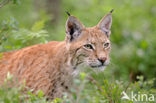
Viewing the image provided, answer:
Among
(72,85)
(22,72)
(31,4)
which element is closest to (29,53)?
(22,72)

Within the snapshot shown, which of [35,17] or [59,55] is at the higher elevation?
[35,17]

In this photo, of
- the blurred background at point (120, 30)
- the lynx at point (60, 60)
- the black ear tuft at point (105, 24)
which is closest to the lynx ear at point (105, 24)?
the black ear tuft at point (105, 24)

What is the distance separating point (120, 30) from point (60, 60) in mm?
5309

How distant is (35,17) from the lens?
36.8 ft

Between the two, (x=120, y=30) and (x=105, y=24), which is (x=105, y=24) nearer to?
(x=105, y=24)

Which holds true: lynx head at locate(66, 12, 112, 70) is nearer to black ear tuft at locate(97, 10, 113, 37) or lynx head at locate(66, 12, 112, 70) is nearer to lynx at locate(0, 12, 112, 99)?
lynx at locate(0, 12, 112, 99)

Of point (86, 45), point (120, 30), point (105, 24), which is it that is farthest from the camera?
point (120, 30)

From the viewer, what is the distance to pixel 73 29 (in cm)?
564

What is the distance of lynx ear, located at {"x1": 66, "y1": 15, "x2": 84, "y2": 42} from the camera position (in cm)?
553

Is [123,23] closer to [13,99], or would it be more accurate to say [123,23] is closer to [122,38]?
[122,38]

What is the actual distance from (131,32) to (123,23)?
65 cm

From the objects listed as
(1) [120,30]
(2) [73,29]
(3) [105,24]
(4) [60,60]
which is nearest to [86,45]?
(2) [73,29]

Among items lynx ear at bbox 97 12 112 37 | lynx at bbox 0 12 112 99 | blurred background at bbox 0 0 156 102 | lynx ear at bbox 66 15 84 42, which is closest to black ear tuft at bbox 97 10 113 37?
lynx ear at bbox 97 12 112 37

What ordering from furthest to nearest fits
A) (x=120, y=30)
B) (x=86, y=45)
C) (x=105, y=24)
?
(x=120, y=30) < (x=105, y=24) < (x=86, y=45)
